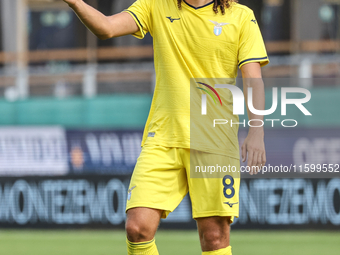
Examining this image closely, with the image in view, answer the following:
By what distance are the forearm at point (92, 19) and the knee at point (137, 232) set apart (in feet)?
3.32

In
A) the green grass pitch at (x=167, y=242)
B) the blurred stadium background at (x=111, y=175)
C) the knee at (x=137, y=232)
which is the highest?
the knee at (x=137, y=232)

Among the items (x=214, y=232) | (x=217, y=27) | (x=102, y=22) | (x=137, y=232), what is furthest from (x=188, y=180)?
(x=102, y=22)

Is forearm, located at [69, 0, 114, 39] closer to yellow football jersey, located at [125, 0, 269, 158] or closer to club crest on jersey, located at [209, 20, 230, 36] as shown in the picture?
yellow football jersey, located at [125, 0, 269, 158]

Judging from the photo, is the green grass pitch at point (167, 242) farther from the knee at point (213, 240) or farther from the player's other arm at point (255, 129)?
the player's other arm at point (255, 129)

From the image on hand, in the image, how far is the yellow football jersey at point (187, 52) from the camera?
9.23 feet

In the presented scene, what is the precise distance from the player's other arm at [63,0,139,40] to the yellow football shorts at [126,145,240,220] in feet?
2.18

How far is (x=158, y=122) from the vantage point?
9.42 ft

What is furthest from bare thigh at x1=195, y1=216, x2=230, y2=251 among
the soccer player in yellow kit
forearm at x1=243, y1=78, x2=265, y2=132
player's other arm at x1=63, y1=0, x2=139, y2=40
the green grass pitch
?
the green grass pitch

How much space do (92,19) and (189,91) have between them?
66 cm

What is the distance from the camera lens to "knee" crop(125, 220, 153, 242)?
2.62 metres

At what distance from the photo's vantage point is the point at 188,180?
285 cm

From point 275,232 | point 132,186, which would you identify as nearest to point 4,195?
point 275,232

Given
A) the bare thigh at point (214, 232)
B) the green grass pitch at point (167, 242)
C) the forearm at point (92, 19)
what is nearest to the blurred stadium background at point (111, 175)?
the green grass pitch at point (167, 242)

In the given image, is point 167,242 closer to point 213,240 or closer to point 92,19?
point 213,240
